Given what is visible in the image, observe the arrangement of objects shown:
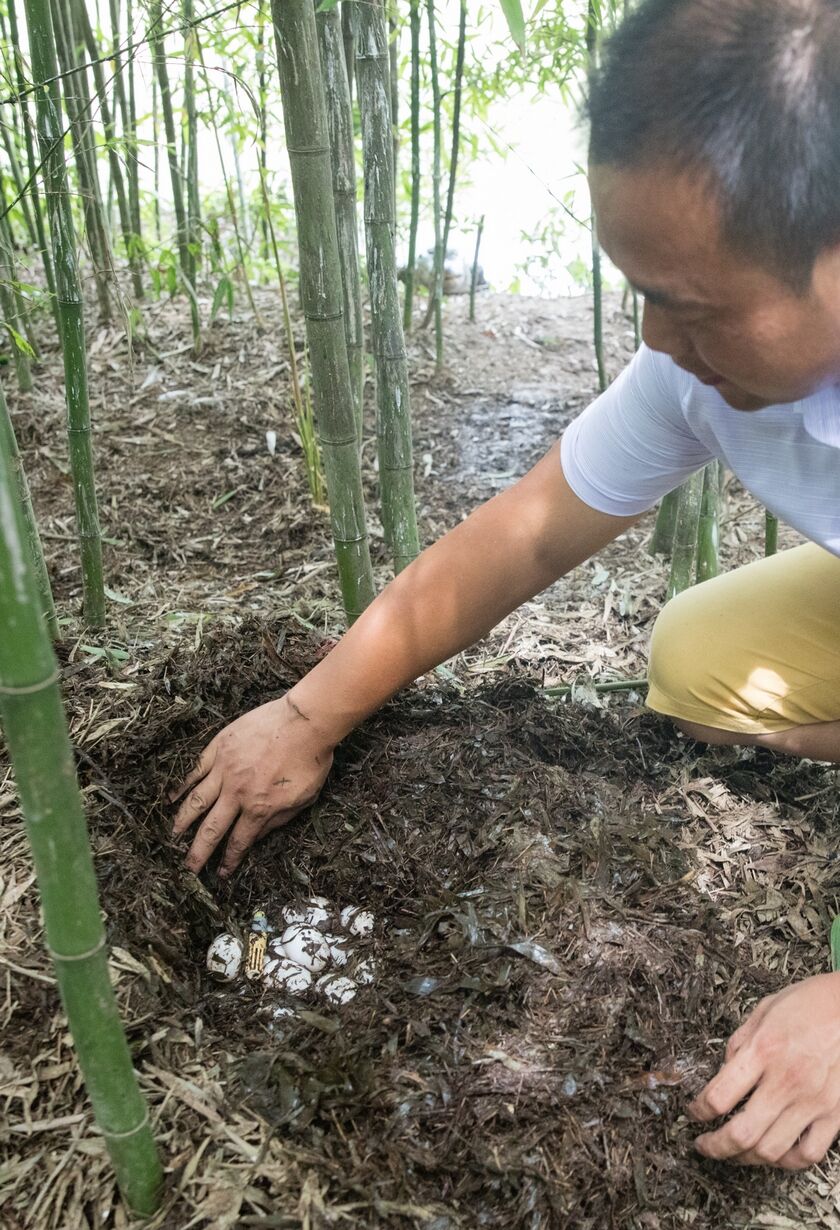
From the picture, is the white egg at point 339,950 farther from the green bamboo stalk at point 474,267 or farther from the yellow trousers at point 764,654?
the green bamboo stalk at point 474,267

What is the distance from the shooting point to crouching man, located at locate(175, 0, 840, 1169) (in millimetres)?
952

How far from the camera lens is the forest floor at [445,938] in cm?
120

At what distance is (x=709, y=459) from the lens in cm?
169

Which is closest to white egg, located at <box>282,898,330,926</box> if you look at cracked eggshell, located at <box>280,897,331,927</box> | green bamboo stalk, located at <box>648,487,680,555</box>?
cracked eggshell, located at <box>280,897,331,927</box>

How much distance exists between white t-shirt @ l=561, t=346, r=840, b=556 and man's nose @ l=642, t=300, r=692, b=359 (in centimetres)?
30

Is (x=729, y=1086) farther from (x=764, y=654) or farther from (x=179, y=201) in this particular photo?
(x=179, y=201)

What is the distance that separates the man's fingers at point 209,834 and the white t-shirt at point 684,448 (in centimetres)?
80

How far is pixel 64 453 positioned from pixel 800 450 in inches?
104

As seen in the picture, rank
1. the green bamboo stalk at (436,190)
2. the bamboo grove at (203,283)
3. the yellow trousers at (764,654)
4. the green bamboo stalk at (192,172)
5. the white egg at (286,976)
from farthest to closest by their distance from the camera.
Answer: the green bamboo stalk at (192,172) < the green bamboo stalk at (436,190) < the yellow trousers at (764,654) < the white egg at (286,976) < the bamboo grove at (203,283)

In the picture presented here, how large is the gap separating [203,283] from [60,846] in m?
3.61

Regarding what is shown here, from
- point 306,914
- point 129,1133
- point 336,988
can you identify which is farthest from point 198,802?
point 129,1133

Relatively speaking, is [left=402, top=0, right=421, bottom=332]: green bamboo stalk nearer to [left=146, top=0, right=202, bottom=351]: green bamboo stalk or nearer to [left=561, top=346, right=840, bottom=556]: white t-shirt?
[left=146, top=0, right=202, bottom=351]: green bamboo stalk

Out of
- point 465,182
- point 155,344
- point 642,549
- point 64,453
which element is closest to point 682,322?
point 642,549

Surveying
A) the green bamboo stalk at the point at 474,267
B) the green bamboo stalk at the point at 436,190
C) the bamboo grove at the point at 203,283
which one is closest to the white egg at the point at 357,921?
the bamboo grove at the point at 203,283
